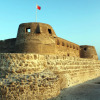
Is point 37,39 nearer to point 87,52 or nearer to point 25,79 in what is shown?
point 25,79

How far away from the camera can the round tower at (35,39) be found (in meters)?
15.4

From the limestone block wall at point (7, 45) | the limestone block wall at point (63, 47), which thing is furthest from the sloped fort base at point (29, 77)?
the limestone block wall at point (7, 45)

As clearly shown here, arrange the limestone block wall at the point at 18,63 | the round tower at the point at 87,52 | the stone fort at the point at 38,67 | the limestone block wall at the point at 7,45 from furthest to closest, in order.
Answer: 1. the round tower at the point at 87,52
2. the limestone block wall at the point at 7,45
3. the limestone block wall at the point at 18,63
4. the stone fort at the point at 38,67

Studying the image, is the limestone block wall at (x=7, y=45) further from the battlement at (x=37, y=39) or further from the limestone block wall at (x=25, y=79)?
the limestone block wall at (x=25, y=79)

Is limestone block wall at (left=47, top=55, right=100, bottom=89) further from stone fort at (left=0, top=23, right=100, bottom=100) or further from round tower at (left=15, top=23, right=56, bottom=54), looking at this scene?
round tower at (left=15, top=23, right=56, bottom=54)

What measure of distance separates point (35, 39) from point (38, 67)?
283 inches

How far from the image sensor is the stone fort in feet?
24.0

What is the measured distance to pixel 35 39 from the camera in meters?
15.4

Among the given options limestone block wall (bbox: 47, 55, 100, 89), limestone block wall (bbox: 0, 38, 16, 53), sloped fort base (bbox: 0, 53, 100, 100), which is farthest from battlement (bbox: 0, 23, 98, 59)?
sloped fort base (bbox: 0, 53, 100, 100)

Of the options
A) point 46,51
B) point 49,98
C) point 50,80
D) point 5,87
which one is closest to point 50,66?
point 50,80

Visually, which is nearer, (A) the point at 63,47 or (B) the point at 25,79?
(B) the point at 25,79

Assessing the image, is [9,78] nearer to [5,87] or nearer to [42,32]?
[5,87]

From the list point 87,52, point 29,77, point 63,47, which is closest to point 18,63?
point 29,77

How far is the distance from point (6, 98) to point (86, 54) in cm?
2123
